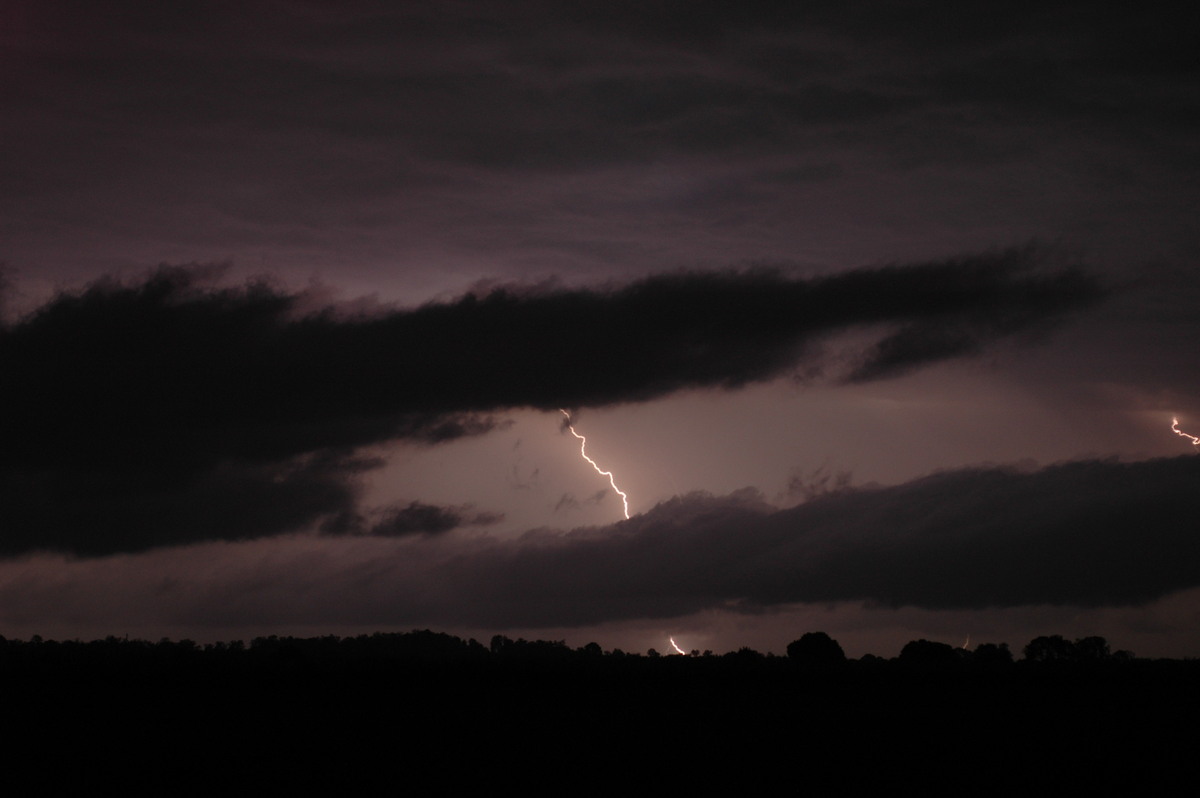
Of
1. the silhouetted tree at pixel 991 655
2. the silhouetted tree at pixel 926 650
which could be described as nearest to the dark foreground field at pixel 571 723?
the silhouetted tree at pixel 991 655

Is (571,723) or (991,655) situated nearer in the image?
(571,723)

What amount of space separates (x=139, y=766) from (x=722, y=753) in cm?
1638

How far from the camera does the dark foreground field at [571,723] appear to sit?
118 feet

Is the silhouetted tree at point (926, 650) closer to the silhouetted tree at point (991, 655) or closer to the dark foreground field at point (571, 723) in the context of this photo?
the silhouetted tree at point (991, 655)

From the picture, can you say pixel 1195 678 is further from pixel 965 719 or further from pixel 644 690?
pixel 644 690

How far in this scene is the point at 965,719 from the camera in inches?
1769

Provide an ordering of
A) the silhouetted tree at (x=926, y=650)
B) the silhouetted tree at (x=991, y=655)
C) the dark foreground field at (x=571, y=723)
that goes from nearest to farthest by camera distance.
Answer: the dark foreground field at (x=571, y=723) → the silhouetted tree at (x=991, y=655) → the silhouetted tree at (x=926, y=650)

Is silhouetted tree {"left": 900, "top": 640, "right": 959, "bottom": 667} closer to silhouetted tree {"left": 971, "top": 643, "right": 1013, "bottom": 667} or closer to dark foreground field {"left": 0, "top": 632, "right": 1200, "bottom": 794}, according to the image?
silhouetted tree {"left": 971, "top": 643, "right": 1013, "bottom": 667}

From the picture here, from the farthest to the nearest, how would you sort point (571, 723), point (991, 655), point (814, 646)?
1. point (814, 646)
2. point (991, 655)
3. point (571, 723)

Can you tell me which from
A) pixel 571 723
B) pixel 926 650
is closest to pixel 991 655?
pixel 926 650

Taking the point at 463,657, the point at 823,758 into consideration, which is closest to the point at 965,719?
the point at 823,758

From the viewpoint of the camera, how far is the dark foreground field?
3584 cm

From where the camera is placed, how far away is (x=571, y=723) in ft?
142

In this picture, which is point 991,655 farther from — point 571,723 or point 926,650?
point 571,723
